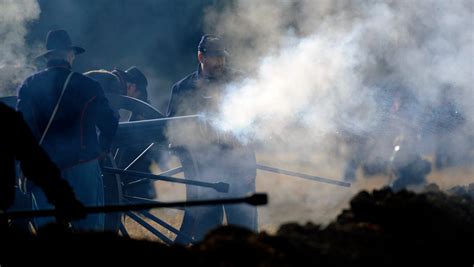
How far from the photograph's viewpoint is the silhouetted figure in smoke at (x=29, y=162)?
3.85 m

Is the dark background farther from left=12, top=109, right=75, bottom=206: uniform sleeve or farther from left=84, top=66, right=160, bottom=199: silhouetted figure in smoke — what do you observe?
left=12, top=109, right=75, bottom=206: uniform sleeve

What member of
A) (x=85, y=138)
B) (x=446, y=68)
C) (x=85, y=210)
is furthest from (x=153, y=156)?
(x=446, y=68)

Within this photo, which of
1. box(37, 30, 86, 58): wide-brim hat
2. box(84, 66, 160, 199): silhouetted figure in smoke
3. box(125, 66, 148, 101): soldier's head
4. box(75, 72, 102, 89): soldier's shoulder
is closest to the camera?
box(75, 72, 102, 89): soldier's shoulder

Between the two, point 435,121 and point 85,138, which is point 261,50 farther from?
point 85,138

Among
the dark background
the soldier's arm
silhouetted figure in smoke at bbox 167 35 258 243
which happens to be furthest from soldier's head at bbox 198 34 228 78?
the dark background

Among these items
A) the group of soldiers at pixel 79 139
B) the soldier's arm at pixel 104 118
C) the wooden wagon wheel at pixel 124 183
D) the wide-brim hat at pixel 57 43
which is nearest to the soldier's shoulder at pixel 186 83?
the group of soldiers at pixel 79 139

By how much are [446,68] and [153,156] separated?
4077mm

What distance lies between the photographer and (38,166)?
392 centimetres

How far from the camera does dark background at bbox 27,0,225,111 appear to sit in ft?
44.0

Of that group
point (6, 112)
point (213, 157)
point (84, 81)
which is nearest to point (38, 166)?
point (6, 112)

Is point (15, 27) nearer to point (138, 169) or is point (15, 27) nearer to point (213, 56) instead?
point (138, 169)

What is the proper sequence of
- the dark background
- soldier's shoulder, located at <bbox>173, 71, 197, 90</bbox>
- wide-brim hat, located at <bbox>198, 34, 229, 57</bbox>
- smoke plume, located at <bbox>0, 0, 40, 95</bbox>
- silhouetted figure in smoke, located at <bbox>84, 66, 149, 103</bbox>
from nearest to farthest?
wide-brim hat, located at <bbox>198, 34, 229, 57</bbox>
soldier's shoulder, located at <bbox>173, 71, 197, 90</bbox>
silhouetted figure in smoke, located at <bbox>84, 66, 149, 103</bbox>
smoke plume, located at <bbox>0, 0, 40, 95</bbox>
the dark background

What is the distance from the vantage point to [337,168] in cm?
914

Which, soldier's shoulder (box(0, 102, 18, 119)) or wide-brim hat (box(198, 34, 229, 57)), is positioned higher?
wide-brim hat (box(198, 34, 229, 57))
